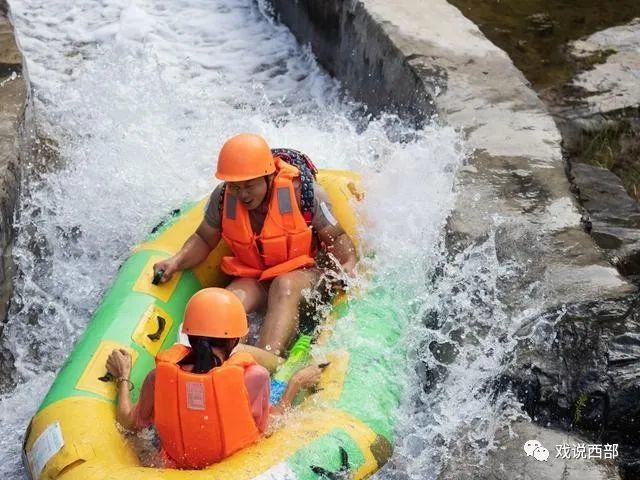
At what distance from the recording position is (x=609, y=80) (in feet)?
24.4

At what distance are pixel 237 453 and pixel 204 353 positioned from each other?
447 millimetres

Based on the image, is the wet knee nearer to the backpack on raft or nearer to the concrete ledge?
the backpack on raft

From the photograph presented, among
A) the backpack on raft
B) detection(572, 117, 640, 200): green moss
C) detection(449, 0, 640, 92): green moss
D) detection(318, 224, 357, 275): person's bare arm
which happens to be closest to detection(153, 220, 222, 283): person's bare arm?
the backpack on raft

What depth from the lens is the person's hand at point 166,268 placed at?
4891 mm

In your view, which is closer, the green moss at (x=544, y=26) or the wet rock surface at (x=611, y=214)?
the wet rock surface at (x=611, y=214)

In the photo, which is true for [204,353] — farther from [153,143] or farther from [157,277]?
[153,143]

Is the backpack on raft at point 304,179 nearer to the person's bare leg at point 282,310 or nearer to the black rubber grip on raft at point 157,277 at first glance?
the person's bare leg at point 282,310

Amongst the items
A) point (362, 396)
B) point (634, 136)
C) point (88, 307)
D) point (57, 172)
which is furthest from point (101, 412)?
point (634, 136)

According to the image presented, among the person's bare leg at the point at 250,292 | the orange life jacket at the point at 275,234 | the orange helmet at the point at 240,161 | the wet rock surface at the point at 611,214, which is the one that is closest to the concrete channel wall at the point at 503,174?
the wet rock surface at the point at 611,214

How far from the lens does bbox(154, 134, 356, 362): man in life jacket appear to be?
15.2 feet

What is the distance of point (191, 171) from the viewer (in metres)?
6.54

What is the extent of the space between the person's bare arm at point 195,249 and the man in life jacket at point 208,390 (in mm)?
1130

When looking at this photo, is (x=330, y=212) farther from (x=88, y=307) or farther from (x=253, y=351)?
(x=88, y=307)

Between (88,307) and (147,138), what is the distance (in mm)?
1879
